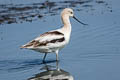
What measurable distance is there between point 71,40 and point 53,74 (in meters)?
3.31

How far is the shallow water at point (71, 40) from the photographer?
9523mm

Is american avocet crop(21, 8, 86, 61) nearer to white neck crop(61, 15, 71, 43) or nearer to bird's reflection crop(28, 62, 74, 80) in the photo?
white neck crop(61, 15, 71, 43)

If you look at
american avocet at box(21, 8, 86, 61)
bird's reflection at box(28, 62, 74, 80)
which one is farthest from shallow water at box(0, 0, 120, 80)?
american avocet at box(21, 8, 86, 61)

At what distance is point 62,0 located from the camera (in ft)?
67.1

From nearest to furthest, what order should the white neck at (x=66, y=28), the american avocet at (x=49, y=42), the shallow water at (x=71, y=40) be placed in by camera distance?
the shallow water at (x=71, y=40) → the american avocet at (x=49, y=42) → the white neck at (x=66, y=28)

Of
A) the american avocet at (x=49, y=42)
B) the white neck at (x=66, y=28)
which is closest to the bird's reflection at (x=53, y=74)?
the american avocet at (x=49, y=42)

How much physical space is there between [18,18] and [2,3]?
10.5 feet

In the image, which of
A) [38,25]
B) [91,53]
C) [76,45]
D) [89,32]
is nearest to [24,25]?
[38,25]

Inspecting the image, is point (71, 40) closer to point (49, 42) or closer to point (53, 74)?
point (49, 42)

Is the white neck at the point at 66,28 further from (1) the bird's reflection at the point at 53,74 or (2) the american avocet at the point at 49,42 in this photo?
(1) the bird's reflection at the point at 53,74

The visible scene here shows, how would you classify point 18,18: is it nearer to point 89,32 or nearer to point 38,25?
point 38,25

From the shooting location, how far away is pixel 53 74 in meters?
9.41

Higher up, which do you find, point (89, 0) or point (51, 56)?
point (89, 0)

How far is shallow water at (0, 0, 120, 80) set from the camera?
9523mm
